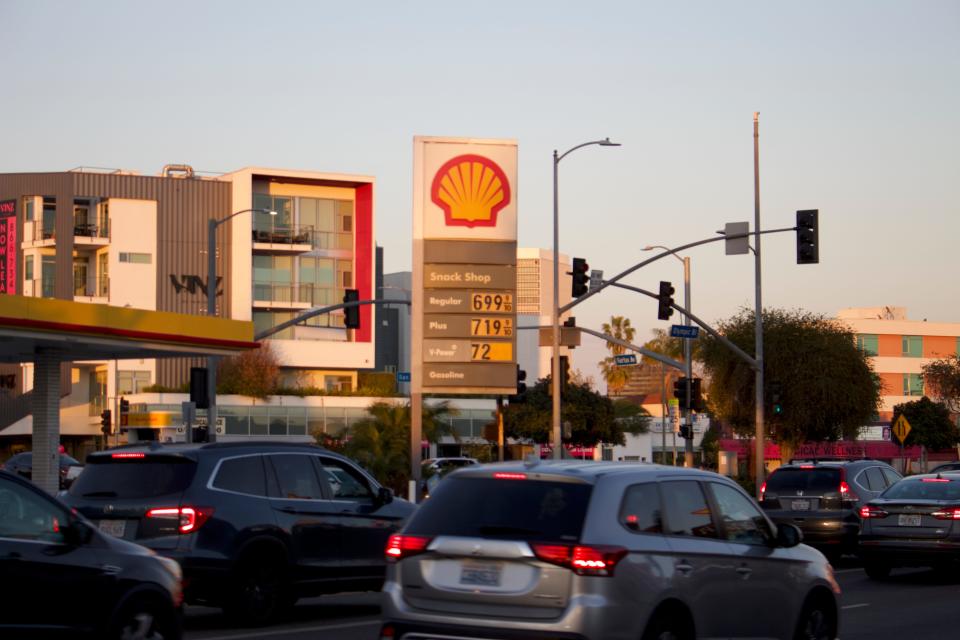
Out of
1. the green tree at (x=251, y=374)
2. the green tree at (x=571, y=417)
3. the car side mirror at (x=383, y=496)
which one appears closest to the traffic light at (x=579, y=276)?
the car side mirror at (x=383, y=496)

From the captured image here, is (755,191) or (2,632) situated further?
(755,191)

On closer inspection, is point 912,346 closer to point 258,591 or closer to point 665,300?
point 665,300

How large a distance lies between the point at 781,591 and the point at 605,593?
249cm

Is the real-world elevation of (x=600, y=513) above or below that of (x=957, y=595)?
above

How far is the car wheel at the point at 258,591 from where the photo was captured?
541 inches

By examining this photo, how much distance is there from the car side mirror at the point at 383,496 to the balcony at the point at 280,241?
62947mm

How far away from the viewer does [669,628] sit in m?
9.19

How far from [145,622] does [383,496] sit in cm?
552

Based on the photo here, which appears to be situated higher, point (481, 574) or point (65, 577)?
point (481, 574)

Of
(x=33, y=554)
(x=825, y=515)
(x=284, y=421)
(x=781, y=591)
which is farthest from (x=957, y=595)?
(x=284, y=421)

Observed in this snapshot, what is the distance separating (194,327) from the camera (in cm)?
3428

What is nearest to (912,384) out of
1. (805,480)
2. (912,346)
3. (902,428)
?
(912,346)

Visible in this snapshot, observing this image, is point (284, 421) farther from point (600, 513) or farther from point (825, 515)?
point (600, 513)

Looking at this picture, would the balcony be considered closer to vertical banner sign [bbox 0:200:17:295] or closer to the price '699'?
vertical banner sign [bbox 0:200:17:295]
